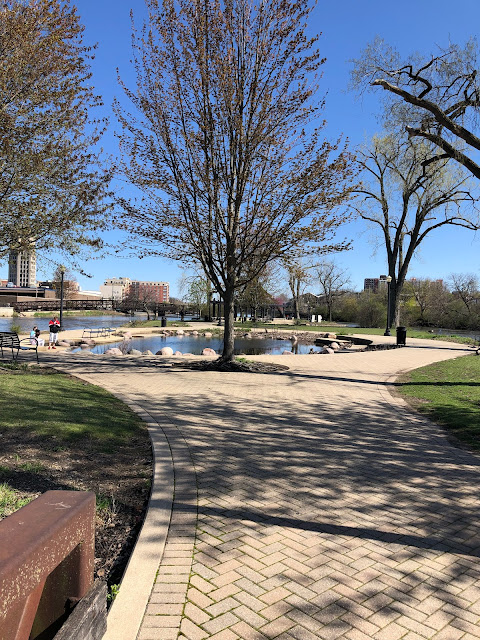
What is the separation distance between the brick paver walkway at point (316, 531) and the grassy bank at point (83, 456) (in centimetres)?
42

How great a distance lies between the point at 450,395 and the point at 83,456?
821cm

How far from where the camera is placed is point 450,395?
10.1m

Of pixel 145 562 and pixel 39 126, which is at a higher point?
pixel 39 126

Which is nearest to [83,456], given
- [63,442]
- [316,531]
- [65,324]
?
[63,442]

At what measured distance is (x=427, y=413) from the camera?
850cm

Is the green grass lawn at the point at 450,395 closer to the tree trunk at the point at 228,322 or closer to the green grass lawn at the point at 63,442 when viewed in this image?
the green grass lawn at the point at 63,442

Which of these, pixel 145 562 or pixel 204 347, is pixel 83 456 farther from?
pixel 204 347

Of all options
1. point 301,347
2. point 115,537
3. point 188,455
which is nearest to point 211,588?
point 115,537

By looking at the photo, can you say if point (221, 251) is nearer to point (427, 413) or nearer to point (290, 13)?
point (290, 13)

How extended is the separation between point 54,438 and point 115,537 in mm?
2351

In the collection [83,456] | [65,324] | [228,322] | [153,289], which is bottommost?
[83,456]

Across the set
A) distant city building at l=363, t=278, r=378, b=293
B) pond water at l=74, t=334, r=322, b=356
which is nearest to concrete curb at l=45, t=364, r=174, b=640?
pond water at l=74, t=334, r=322, b=356

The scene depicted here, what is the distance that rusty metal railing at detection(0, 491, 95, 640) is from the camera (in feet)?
4.65

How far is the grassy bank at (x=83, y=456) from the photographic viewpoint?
362cm
